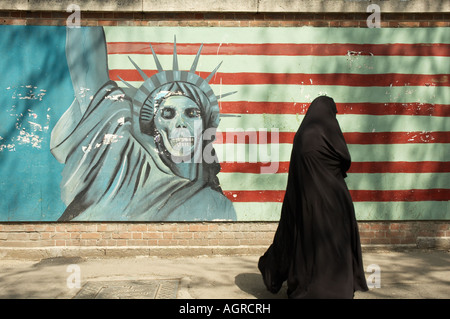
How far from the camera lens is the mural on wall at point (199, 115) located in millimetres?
6535

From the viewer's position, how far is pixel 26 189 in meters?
6.52

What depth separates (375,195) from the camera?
673 cm

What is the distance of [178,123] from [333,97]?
2313 mm

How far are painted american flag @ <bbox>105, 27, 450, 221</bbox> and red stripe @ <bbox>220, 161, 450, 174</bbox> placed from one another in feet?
0.05

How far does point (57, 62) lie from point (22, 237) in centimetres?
258

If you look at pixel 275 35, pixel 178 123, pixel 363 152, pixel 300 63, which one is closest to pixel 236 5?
pixel 275 35

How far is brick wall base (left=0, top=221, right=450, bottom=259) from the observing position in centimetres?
652

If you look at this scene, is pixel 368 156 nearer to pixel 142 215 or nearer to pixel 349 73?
pixel 349 73

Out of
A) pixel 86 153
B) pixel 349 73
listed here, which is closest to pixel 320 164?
pixel 349 73
